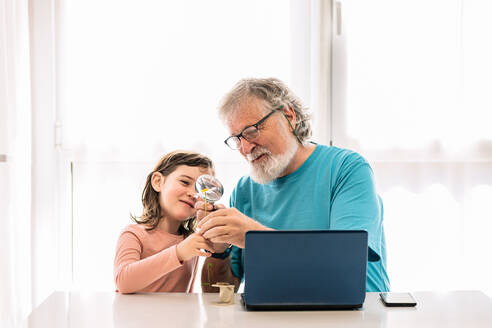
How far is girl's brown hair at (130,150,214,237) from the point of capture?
1950 millimetres

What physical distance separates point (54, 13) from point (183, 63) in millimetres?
758

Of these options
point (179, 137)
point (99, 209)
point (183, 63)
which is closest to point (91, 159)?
point (99, 209)

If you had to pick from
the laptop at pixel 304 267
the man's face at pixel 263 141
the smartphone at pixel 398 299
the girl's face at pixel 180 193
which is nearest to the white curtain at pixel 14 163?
the girl's face at pixel 180 193

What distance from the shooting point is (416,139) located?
8.86ft

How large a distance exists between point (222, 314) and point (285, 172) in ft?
2.53

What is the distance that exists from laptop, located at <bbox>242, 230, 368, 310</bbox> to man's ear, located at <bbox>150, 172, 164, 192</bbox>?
2.98 ft

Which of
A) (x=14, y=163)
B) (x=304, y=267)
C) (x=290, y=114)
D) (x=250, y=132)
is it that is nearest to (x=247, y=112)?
(x=250, y=132)

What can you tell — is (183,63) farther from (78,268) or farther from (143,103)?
(78,268)

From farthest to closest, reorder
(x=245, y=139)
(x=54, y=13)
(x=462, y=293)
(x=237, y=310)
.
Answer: (x=54, y=13) < (x=245, y=139) < (x=462, y=293) < (x=237, y=310)

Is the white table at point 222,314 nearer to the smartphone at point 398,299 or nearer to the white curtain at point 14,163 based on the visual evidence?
the smartphone at point 398,299

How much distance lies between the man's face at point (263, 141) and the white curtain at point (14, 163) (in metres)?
1.24

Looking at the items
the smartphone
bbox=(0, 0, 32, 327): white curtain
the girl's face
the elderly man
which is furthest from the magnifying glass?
bbox=(0, 0, 32, 327): white curtain

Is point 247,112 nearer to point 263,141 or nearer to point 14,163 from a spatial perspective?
point 263,141

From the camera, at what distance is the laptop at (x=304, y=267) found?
1.14 m
